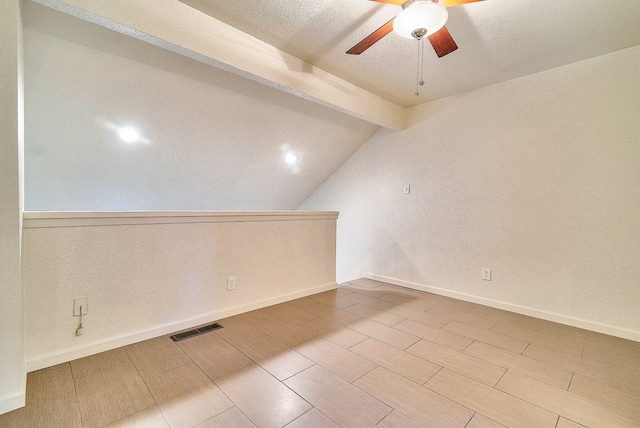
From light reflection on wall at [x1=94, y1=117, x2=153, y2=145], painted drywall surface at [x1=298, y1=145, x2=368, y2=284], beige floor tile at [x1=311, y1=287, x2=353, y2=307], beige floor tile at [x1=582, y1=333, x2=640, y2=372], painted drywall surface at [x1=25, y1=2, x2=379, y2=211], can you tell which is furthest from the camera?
painted drywall surface at [x1=298, y1=145, x2=368, y2=284]

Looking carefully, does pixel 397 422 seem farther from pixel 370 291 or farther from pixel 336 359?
pixel 370 291

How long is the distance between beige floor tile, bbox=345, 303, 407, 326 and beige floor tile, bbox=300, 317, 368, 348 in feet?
1.16

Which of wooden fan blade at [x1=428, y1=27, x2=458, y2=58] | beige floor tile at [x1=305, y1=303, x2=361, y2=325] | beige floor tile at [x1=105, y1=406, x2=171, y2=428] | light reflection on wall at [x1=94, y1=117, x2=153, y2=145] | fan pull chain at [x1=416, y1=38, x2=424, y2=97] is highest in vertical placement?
fan pull chain at [x1=416, y1=38, x2=424, y2=97]

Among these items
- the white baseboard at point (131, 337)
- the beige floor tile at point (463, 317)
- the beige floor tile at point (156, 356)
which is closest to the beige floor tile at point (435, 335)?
the beige floor tile at point (463, 317)

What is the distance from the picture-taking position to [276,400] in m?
1.47

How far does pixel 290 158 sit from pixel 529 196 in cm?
275

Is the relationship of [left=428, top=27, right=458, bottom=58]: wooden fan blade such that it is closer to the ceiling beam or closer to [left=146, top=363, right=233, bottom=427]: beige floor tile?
the ceiling beam

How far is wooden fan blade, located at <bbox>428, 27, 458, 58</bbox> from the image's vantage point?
1.62 m

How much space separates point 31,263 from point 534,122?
404 centimetres

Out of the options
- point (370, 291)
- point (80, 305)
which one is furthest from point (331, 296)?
point (80, 305)

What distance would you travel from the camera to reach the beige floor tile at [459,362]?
5.65 ft

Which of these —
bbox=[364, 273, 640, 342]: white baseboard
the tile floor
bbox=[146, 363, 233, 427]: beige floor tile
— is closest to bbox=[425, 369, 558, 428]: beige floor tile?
the tile floor

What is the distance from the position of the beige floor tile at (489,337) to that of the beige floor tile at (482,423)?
2.97ft

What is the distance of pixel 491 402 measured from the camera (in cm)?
148
